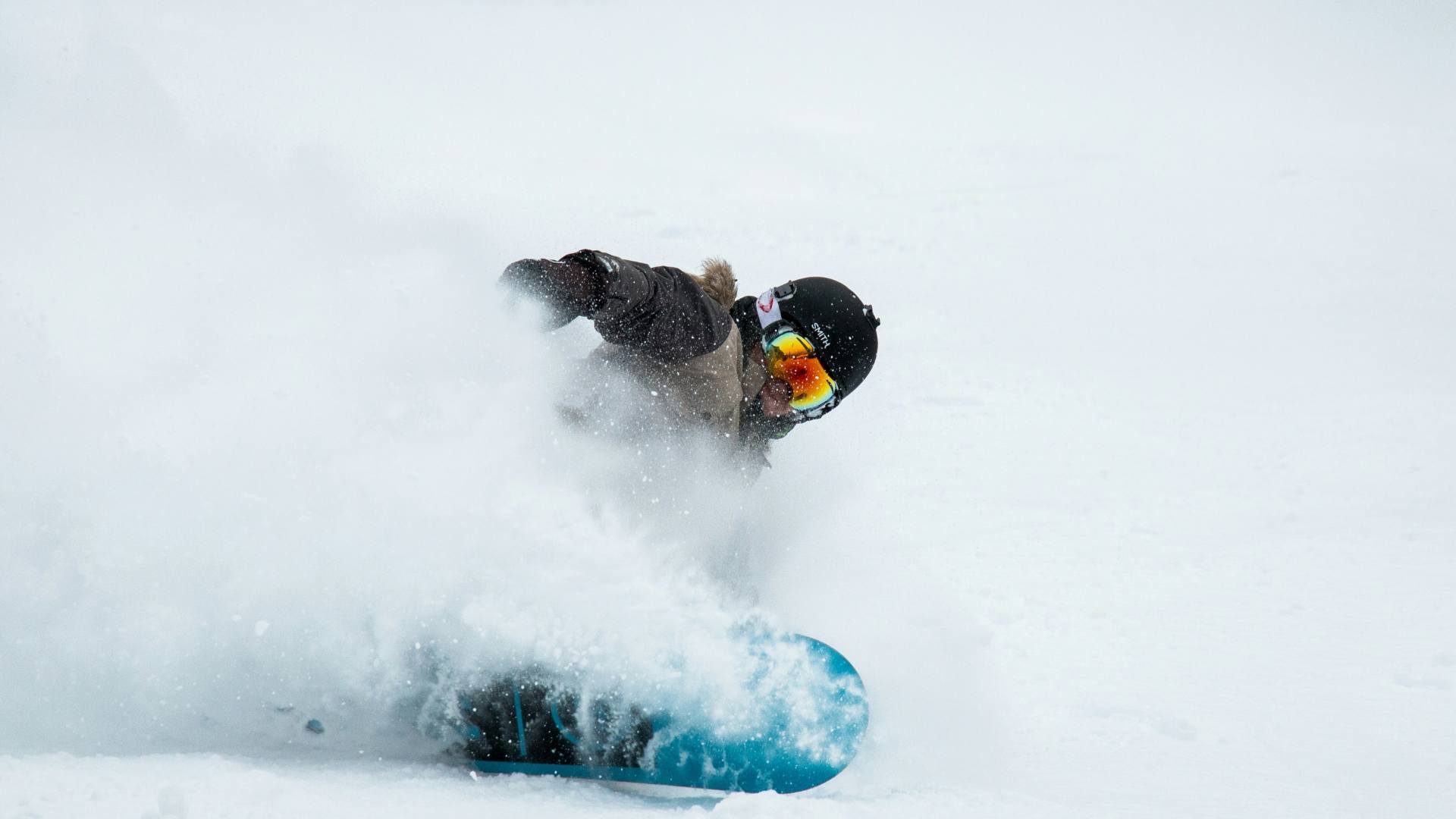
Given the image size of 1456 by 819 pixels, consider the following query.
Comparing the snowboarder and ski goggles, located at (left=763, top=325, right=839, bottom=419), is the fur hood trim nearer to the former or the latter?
the snowboarder

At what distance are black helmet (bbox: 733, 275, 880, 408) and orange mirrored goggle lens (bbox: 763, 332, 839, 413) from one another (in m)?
0.03

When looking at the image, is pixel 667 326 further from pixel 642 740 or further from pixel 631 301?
pixel 642 740

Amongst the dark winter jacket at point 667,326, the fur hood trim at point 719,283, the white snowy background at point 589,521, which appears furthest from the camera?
the fur hood trim at point 719,283

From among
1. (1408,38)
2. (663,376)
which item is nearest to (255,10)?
(663,376)

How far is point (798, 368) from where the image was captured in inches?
127

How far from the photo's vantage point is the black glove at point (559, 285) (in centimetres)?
249

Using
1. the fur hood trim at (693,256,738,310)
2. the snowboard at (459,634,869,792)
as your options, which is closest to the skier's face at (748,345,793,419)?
the fur hood trim at (693,256,738,310)

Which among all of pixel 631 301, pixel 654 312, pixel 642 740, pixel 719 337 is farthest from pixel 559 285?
pixel 642 740

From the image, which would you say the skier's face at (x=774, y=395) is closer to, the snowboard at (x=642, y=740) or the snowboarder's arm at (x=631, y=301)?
the snowboarder's arm at (x=631, y=301)

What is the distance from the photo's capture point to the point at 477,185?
875 cm

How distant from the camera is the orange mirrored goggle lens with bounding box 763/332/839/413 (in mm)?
3211

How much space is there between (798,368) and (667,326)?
631 millimetres

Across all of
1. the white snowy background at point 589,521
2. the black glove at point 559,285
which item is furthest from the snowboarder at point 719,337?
the white snowy background at point 589,521

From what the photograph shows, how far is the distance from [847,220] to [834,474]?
5.07 m
